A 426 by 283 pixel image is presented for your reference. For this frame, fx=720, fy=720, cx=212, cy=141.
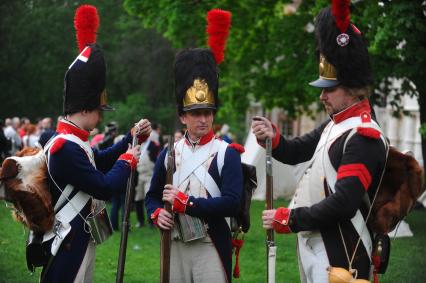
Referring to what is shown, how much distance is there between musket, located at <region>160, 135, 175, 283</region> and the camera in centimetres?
489

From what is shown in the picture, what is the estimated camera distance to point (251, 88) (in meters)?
20.2

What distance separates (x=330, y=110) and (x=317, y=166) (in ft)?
1.21

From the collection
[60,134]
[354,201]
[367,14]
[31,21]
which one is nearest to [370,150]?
[354,201]

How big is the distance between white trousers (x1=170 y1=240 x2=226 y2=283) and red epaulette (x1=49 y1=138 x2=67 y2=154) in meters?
1.03

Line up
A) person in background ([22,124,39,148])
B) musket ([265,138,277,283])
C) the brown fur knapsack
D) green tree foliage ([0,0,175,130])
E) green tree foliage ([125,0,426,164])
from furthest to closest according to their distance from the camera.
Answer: green tree foliage ([0,0,175,130]) < person in background ([22,124,39,148]) < green tree foliage ([125,0,426,164]) < musket ([265,138,277,283]) < the brown fur knapsack

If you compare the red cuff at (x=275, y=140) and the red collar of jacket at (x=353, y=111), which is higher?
the red collar of jacket at (x=353, y=111)

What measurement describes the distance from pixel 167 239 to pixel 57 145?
3.22 feet

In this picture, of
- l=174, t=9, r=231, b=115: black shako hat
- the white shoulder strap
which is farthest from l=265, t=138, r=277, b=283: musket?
l=174, t=9, r=231, b=115: black shako hat

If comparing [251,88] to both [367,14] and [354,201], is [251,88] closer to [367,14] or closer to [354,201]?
[367,14]

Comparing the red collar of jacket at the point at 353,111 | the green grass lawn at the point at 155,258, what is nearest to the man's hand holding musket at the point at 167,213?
the red collar of jacket at the point at 353,111

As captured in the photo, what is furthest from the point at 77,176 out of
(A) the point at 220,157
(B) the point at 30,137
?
(B) the point at 30,137

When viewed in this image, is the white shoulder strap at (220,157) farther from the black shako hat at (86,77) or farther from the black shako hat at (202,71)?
the black shako hat at (86,77)

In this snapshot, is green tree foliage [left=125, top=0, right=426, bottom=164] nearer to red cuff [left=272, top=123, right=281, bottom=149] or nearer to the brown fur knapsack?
red cuff [left=272, top=123, right=281, bottom=149]

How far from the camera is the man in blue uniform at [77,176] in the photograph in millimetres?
4844
